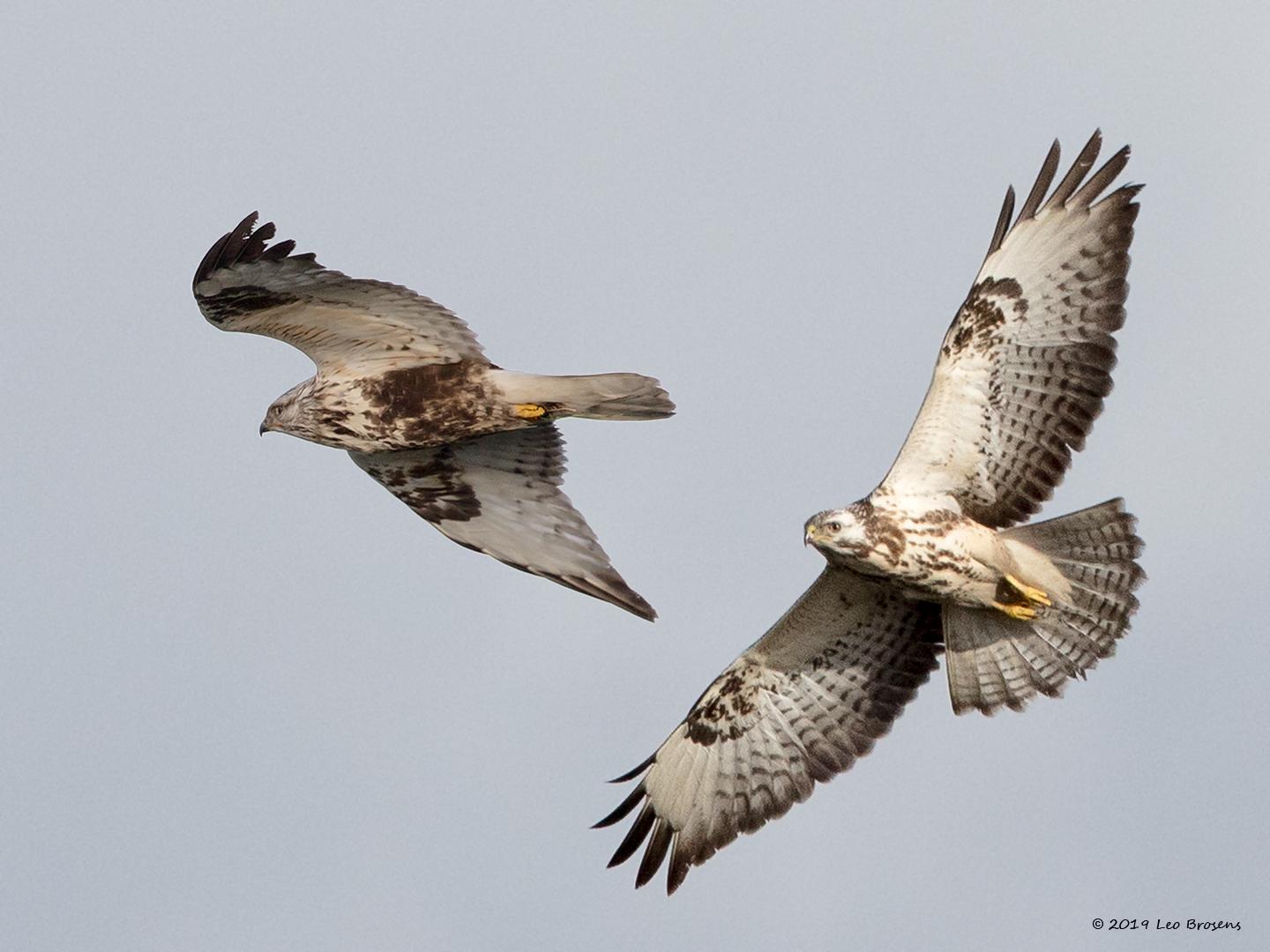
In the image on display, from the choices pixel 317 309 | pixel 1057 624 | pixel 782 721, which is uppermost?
pixel 317 309

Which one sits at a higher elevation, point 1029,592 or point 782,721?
point 1029,592

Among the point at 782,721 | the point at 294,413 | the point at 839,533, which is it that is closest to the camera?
the point at 839,533

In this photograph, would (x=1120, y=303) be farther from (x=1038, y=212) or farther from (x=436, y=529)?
(x=436, y=529)

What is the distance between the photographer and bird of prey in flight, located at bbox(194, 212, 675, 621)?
12070 millimetres

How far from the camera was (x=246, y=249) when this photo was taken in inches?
473

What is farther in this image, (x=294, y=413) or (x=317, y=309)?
(x=294, y=413)

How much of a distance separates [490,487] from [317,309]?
5.42ft

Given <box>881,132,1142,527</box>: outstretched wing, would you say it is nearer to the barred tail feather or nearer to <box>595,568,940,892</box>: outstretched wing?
the barred tail feather

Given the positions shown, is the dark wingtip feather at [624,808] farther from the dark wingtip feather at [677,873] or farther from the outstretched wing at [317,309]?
the outstretched wing at [317,309]

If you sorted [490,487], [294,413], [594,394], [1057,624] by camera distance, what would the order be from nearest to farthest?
[1057,624] < [594,394] < [294,413] < [490,487]

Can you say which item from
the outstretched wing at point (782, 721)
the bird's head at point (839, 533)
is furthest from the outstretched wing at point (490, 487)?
the bird's head at point (839, 533)

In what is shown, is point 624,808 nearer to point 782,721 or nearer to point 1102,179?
point 782,721

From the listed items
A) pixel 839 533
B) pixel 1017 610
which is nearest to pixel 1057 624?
pixel 1017 610

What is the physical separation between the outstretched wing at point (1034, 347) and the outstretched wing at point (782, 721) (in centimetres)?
100
